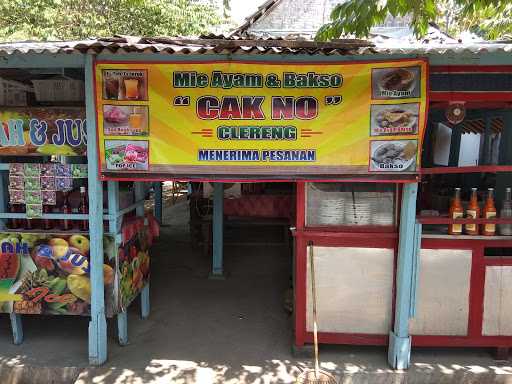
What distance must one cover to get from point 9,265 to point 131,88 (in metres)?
2.23

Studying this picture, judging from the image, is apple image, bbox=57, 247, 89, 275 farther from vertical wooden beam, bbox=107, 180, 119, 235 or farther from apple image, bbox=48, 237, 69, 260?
vertical wooden beam, bbox=107, 180, 119, 235

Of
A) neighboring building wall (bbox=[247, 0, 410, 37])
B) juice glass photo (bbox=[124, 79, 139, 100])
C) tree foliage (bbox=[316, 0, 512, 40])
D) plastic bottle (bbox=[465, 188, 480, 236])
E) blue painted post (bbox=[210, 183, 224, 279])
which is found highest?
neighboring building wall (bbox=[247, 0, 410, 37])

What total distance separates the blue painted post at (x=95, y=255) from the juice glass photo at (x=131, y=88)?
391 millimetres

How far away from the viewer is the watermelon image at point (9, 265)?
409cm

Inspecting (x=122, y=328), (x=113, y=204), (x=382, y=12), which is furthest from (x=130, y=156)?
(x=382, y=12)

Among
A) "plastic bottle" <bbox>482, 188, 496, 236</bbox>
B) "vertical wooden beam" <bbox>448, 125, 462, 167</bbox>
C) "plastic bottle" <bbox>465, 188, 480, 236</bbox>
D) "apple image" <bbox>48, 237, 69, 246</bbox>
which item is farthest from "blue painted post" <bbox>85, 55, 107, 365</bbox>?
"vertical wooden beam" <bbox>448, 125, 462, 167</bbox>

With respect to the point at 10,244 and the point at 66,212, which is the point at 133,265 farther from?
the point at 10,244

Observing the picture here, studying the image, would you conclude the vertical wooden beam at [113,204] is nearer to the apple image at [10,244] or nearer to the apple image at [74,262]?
the apple image at [74,262]

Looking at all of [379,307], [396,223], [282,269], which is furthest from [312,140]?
[282,269]

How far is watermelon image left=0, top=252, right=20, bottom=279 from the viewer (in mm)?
4094

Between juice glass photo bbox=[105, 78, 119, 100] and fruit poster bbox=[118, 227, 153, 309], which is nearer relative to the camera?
juice glass photo bbox=[105, 78, 119, 100]

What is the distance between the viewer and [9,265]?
4.11 metres

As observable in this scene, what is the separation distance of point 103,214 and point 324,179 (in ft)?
7.33

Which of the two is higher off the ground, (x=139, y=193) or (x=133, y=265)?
(x=139, y=193)
